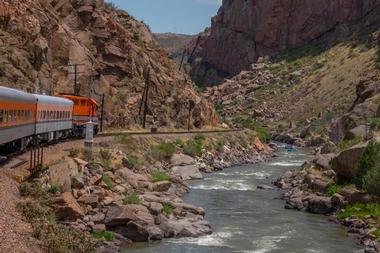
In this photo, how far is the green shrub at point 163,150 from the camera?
161ft

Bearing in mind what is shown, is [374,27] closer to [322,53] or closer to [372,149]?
[322,53]

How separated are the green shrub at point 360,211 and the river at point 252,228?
1.07 metres

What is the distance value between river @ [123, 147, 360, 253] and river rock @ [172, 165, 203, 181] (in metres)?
2.87

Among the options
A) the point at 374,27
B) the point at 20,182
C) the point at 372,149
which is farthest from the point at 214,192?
the point at 374,27

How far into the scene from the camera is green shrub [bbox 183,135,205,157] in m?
56.7

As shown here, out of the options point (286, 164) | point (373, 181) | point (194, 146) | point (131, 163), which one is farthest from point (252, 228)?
point (286, 164)

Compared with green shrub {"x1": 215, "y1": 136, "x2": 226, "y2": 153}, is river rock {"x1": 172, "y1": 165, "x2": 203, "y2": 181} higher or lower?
lower

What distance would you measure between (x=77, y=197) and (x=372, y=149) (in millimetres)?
18074

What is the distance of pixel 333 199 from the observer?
31656 millimetres

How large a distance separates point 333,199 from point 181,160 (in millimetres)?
21315

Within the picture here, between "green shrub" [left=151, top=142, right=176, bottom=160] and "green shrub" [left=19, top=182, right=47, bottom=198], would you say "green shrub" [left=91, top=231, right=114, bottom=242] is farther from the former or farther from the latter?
"green shrub" [left=151, top=142, right=176, bottom=160]

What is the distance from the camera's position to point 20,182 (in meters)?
21.5

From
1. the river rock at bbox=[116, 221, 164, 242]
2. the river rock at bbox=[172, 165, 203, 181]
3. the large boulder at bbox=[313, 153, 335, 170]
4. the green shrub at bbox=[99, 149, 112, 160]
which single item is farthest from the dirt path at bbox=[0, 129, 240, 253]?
the large boulder at bbox=[313, 153, 335, 170]

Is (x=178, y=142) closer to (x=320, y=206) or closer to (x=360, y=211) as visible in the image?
(x=320, y=206)
